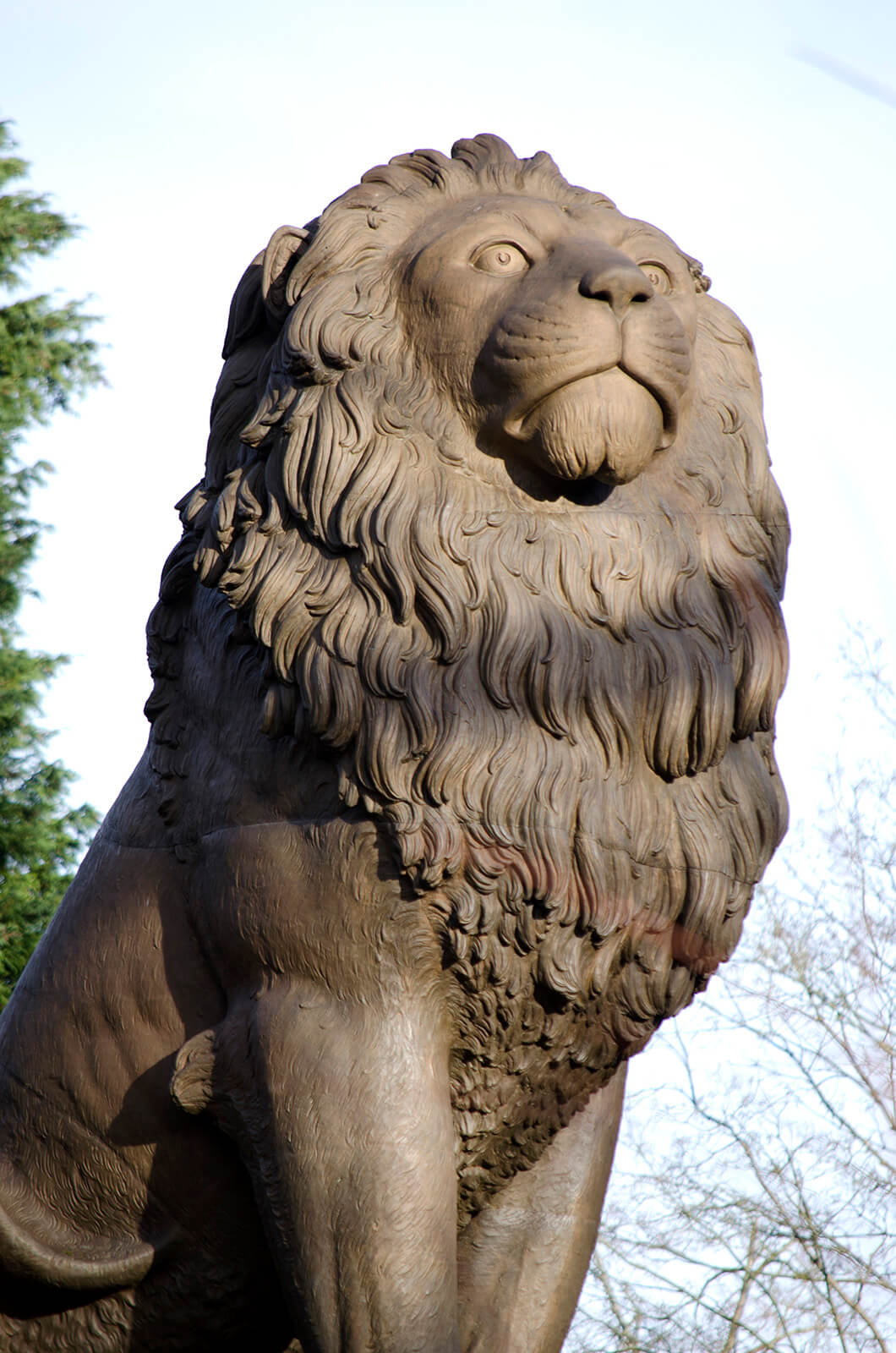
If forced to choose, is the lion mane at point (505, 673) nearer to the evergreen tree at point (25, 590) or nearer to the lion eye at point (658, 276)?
the lion eye at point (658, 276)

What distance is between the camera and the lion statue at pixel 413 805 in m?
Answer: 2.37

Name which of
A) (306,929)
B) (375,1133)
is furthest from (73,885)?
(375,1133)

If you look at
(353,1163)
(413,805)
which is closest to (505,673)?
(413,805)

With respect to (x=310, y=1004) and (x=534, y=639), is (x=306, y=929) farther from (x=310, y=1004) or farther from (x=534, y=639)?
(x=534, y=639)

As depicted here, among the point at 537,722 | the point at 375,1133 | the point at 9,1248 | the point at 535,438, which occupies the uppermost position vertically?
the point at 535,438

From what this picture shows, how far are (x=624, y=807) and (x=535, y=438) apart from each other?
1.73 feet

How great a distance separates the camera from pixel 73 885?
2.75 metres

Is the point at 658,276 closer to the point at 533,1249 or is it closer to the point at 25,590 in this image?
the point at 533,1249

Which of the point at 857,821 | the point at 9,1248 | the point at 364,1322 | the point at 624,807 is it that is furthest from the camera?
the point at 857,821

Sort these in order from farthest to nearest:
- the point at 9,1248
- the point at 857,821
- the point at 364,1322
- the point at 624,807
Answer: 1. the point at 857,821
2. the point at 9,1248
3. the point at 624,807
4. the point at 364,1322

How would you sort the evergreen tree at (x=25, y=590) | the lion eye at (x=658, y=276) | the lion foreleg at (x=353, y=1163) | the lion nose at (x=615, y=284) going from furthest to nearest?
the evergreen tree at (x=25, y=590) < the lion eye at (x=658, y=276) < the lion nose at (x=615, y=284) < the lion foreleg at (x=353, y=1163)

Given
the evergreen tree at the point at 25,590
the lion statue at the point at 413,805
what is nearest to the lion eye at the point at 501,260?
the lion statue at the point at 413,805

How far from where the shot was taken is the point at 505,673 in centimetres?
241

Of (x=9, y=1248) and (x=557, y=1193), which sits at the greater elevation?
(x=557, y=1193)
